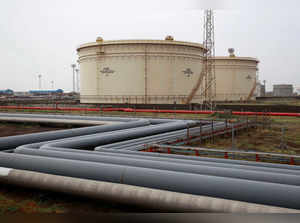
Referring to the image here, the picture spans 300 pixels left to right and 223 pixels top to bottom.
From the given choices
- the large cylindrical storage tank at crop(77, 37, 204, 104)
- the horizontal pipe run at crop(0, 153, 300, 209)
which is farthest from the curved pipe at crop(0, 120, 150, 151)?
the large cylindrical storage tank at crop(77, 37, 204, 104)

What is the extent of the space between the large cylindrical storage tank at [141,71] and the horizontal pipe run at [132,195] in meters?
36.8

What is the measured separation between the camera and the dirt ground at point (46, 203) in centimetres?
720

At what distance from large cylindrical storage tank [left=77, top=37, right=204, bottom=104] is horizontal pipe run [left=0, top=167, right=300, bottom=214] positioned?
121 ft

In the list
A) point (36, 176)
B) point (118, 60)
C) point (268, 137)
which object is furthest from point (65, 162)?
point (118, 60)

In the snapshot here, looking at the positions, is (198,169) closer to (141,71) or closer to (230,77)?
(141,71)

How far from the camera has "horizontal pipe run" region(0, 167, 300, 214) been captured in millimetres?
5755

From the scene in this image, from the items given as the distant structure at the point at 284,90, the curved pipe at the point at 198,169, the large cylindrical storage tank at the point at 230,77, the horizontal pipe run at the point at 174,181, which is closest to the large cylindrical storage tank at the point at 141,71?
the large cylindrical storage tank at the point at 230,77

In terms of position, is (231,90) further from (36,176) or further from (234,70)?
(36,176)

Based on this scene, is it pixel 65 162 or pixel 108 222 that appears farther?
pixel 65 162

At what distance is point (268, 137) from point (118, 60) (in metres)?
30.1

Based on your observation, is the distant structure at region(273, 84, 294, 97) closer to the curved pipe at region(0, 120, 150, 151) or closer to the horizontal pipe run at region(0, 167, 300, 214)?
the curved pipe at region(0, 120, 150, 151)

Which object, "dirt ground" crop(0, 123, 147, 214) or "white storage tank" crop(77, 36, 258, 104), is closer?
"dirt ground" crop(0, 123, 147, 214)

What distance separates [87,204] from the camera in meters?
7.58

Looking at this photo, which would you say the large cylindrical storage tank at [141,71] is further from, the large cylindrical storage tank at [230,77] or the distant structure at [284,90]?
the distant structure at [284,90]
